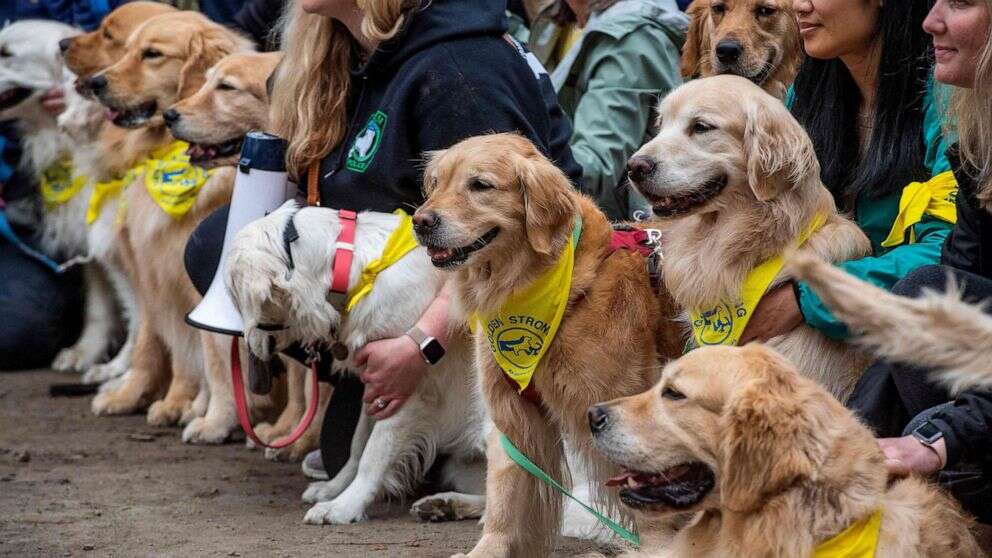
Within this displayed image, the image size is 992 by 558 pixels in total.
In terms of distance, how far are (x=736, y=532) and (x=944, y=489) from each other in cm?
56

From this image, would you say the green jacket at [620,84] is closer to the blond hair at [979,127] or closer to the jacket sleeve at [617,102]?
the jacket sleeve at [617,102]

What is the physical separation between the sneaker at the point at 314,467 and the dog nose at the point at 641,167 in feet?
6.59

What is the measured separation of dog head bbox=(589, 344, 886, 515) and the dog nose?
658 mm

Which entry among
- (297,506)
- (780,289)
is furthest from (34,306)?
(780,289)

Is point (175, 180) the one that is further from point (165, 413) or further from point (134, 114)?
point (165, 413)

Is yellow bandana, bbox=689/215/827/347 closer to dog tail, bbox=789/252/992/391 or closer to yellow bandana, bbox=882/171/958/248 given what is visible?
yellow bandana, bbox=882/171/958/248

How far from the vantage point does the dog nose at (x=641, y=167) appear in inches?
136

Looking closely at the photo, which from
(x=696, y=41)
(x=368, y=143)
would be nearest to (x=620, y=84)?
(x=696, y=41)

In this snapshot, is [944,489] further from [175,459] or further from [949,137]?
[175,459]

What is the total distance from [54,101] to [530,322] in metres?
4.44

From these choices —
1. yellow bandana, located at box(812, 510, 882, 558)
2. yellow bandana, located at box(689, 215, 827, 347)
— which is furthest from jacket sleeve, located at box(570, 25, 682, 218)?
yellow bandana, located at box(812, 510, 882, 558)

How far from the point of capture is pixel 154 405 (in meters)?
6.00

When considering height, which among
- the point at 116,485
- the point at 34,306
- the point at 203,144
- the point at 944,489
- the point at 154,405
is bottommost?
the point at 34,306

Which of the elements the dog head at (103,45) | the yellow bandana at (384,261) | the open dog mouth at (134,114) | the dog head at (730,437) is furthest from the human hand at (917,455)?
the dog head at (103,45)
